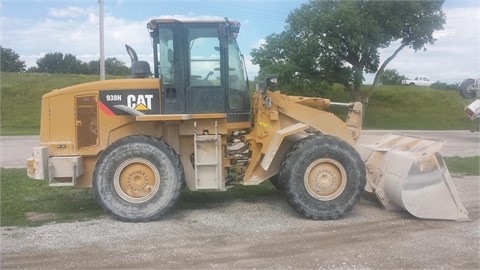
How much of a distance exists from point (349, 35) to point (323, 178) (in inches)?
1016

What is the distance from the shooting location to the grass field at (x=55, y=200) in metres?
8.13

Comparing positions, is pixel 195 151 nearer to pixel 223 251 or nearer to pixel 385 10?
pixel 223 251

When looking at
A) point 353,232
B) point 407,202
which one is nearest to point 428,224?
point 407,202

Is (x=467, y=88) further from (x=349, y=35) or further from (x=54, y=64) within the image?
(x=54, y=64)

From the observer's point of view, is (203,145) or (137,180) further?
(203,145)

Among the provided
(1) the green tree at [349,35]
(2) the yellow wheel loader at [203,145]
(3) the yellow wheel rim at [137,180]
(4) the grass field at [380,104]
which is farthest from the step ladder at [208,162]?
(4) the grass field at [380,104]

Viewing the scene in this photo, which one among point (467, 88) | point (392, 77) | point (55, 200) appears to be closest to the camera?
point (55, 200)

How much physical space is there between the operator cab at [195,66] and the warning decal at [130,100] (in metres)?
0.14

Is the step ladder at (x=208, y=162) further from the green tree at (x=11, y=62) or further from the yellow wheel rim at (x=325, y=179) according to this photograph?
the green tree at (x=11, y=62)

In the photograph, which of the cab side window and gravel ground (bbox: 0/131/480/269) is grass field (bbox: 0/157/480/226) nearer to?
gravel ground (bbox: 0/131/480/269)

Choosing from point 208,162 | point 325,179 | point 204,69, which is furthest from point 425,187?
point 204,69

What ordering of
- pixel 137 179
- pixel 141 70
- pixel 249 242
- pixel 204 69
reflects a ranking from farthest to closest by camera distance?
1. pixel 141 70
2. pixel 204 69
3. pixel 137 179
4. pixel 249 242

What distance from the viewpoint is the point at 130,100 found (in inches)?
321

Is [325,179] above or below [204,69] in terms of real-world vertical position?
below
